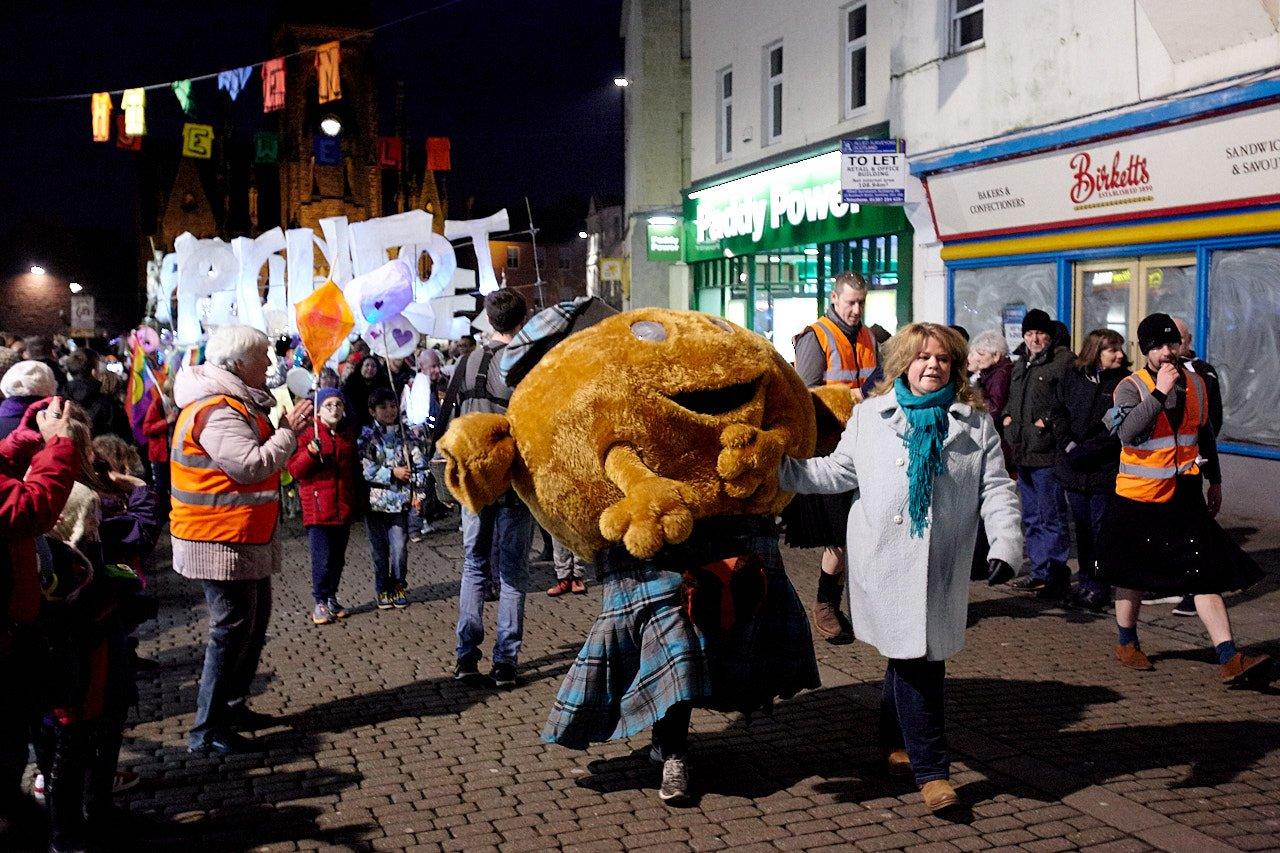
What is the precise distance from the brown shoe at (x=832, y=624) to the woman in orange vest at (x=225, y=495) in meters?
3.23

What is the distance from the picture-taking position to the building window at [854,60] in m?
18.8

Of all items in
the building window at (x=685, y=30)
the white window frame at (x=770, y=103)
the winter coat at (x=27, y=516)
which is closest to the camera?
the winter coat at (x=27, y=516)

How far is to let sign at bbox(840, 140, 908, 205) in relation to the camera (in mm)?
16438

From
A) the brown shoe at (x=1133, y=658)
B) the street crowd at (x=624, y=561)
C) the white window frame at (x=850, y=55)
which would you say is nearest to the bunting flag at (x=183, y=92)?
the white window frame at (x=850, y=55)

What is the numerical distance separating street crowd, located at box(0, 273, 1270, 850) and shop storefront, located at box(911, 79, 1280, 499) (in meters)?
4.02

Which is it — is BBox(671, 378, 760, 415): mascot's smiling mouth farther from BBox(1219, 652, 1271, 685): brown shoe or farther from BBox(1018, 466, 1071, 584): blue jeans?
BBox(1018, 466, 1071, 584): blue jeans

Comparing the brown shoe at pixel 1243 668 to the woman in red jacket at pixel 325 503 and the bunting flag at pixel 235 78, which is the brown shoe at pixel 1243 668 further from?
the bunting flag at pixel 235 78

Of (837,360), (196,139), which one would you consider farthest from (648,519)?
(196,139)

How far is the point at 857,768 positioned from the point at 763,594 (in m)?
0.95

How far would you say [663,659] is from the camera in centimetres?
482

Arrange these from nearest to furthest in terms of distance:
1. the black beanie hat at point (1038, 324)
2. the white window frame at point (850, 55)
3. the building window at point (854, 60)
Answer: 1. the black beanie hat at point (1038, 324)
2. the white window frame at point (850, 55)
3. the building window at point (854, 60)

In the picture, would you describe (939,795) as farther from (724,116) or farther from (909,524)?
(724,116)

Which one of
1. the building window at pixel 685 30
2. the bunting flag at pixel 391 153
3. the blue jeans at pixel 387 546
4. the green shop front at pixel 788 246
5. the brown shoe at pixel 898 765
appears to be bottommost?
Answer: the brown shoe at pixel 898 765

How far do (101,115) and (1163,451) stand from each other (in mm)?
17983
